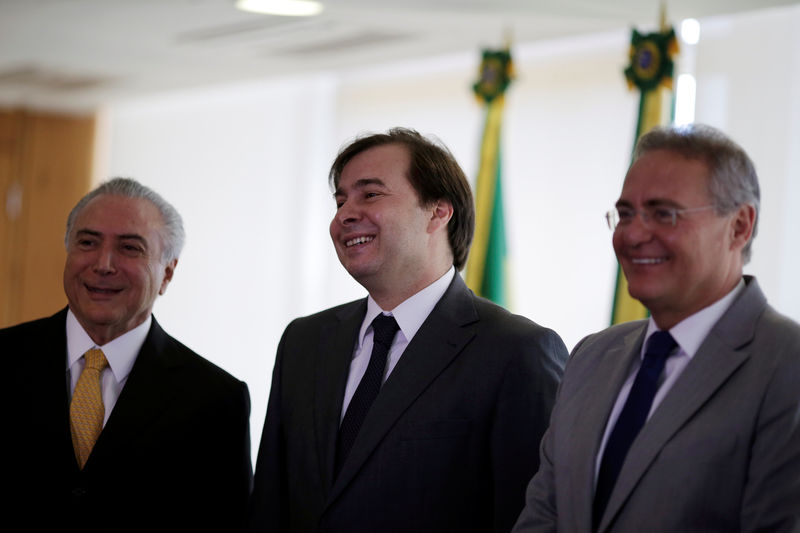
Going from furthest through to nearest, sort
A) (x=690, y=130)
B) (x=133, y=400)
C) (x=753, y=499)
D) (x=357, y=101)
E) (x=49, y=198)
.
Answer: (x=49, y=198)
(x=357, y=101)
(x=133, y=400)
(x=690, y=130)
(x=753, y=499)

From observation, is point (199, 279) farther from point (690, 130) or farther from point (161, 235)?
point (690, 130)

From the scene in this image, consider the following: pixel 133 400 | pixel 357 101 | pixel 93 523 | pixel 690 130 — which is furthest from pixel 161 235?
pixel 357 101

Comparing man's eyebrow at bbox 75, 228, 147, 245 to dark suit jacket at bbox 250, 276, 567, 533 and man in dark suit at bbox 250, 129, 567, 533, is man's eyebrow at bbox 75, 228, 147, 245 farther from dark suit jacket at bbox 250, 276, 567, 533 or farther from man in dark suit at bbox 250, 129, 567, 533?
dark suit jacket at bbox 250, 276, 567, 533

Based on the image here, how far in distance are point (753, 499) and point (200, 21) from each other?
5.00 m

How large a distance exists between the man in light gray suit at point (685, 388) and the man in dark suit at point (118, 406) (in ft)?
3.30

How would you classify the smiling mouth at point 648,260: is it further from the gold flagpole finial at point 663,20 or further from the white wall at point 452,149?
the gold flagpole finial at point 663,20

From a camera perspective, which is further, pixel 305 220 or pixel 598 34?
pixel 305 220

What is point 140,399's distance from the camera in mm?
2746

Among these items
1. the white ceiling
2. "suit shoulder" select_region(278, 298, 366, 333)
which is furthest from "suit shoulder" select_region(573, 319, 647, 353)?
the white ceiling

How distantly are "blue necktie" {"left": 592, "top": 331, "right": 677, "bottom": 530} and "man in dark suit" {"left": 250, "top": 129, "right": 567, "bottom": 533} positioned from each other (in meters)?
0.36

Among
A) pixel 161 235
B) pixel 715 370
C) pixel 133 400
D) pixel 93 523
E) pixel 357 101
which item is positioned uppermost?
pixel 357 101

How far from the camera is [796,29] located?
5039 millimetres

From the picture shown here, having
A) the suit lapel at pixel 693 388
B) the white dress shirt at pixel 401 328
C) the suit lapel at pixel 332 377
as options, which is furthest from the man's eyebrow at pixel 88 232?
the suit lapel at pixel 693 388

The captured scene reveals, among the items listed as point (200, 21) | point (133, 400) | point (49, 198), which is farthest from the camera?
point (49, 198)
